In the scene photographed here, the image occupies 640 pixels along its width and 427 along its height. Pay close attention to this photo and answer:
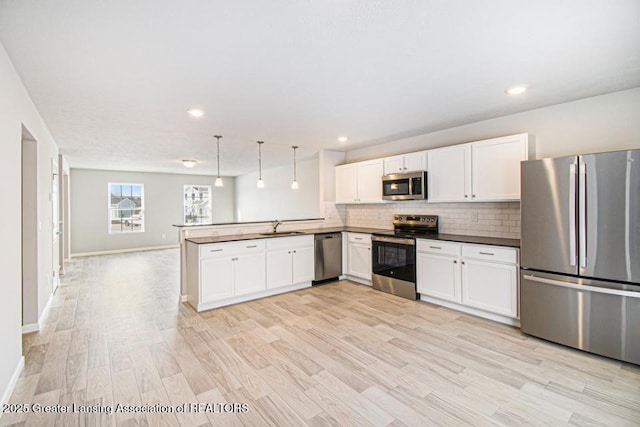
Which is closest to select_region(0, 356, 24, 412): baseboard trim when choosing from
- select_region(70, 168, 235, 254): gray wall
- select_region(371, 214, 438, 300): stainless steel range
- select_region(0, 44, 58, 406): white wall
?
select_region(0, 44, 58, 406): white wall

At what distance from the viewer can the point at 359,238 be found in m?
5.08

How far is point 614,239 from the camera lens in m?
2.57

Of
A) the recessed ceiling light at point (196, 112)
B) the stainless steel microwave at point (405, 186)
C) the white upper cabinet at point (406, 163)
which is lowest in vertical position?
the stainless steel microwave at point (405, 186)

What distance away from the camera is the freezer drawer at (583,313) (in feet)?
8.21

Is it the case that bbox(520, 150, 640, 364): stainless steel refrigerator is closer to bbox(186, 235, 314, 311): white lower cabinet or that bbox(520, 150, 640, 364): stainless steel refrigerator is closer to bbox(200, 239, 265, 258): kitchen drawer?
bbox(186, 235, 314, 311): white lower cabinet

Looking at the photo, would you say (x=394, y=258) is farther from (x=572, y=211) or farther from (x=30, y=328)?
(x=30, y=328)

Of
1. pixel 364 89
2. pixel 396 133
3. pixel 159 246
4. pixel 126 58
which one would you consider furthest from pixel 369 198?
pixel 159 246

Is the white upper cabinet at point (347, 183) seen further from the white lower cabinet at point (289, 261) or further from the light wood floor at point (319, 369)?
the light wood floor at point (319, 369)

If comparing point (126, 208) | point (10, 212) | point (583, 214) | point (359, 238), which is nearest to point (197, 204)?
point (126, 208)

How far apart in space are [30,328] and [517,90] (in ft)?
18.4

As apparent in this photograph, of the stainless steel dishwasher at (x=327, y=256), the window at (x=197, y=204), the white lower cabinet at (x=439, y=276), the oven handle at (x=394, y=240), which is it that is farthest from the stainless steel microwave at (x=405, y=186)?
the window at (x=197, y=204)

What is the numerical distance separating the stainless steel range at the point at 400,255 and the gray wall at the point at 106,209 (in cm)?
757

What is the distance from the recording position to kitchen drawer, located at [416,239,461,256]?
3771 millimetres

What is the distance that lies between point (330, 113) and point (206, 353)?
9.39ft
